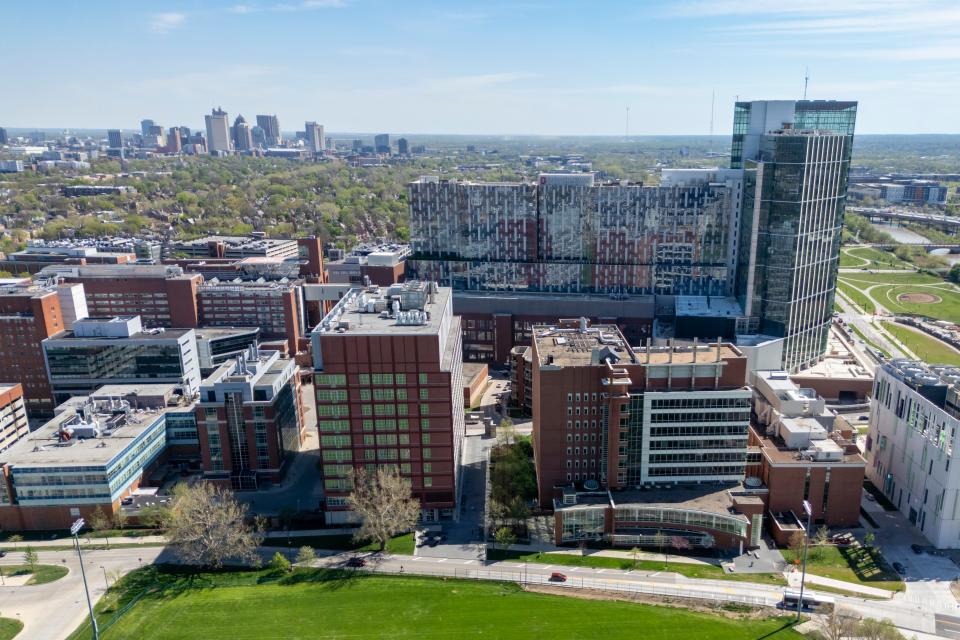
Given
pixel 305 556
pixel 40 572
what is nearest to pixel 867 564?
pixel 305 556

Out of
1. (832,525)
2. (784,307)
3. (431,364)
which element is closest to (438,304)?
(431,364)

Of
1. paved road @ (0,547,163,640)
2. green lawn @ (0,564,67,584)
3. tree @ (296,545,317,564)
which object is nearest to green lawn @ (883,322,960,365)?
tree @ (296,545,317,564)

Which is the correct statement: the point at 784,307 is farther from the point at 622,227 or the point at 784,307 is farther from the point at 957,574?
the point at 957,574

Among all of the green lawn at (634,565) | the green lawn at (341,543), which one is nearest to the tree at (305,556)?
the green lawn at (341,543)

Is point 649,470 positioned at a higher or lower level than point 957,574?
higher

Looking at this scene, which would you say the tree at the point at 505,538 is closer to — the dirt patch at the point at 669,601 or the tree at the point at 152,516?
the dirt patch at the point at 669,601

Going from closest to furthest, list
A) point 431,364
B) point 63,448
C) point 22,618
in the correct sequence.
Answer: point 22,618, point 431,364, point 63,448
